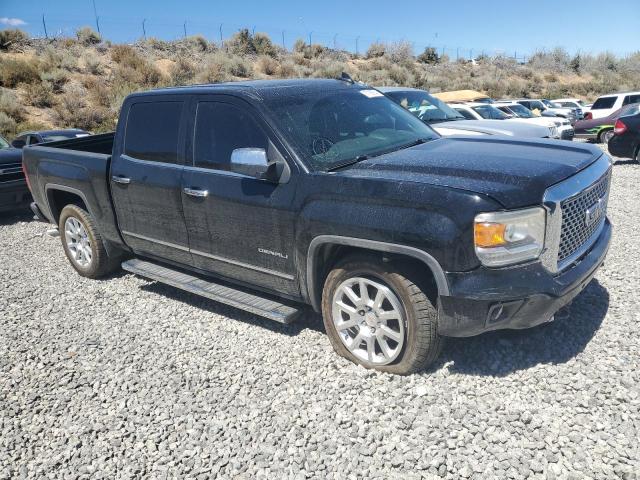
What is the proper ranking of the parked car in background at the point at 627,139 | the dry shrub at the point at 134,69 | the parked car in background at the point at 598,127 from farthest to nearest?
the dry shrub at the point at 134,69 < the parked car in background at the point at 598,127 < the parked car in background at the point at 627,139

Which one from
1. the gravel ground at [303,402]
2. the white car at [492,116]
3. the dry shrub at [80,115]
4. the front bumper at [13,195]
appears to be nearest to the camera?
the gravel ground at [303,402]

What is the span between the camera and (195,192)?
4.14 metres

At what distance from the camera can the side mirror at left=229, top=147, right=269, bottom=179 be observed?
354cm

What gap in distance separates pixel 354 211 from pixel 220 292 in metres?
1.64

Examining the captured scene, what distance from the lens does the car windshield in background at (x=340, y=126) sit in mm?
3688

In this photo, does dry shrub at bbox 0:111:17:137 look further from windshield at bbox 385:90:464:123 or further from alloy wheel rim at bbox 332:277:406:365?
alloy wheel rim at bbox 332:277:406:365

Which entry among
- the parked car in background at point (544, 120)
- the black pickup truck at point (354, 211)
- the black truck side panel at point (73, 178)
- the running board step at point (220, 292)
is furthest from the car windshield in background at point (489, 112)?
the running board step at point (220, 292)

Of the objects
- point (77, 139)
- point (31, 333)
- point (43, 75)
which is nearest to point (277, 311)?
point (31, 333)

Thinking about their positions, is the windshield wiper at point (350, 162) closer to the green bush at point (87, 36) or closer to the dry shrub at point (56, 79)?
the dry shrub at point (56, 79)

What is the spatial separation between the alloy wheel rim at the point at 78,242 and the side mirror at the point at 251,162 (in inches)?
111

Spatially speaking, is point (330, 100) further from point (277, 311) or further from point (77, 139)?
point (77, 139)

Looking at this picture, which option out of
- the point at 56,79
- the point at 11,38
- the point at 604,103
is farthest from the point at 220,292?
the point at 11,38

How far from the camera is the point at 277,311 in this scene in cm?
386

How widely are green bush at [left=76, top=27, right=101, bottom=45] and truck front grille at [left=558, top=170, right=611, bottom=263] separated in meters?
33.8
